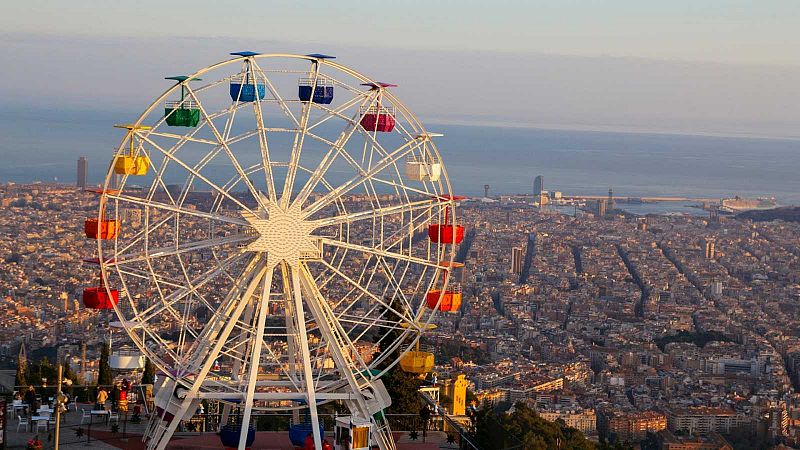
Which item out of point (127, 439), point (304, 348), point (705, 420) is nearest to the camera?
point (304, 348)

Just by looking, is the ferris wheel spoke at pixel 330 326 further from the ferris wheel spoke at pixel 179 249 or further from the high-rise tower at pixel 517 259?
the high-rise tower at pixel 517 259

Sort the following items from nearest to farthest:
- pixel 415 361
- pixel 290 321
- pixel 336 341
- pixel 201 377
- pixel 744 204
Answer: pixel 201 377 → pixel 336 341 → pixel 290 321 → pixel 415 361 → pixel 744 204

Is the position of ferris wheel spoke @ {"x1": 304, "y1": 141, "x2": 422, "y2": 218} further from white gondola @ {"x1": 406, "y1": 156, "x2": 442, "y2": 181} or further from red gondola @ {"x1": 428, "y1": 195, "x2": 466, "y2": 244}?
red gondola @ {"x1": 428, "y1": 195, "x2": 466, "y2": 244}

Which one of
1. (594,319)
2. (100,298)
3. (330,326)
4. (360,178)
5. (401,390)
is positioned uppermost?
(360,178)

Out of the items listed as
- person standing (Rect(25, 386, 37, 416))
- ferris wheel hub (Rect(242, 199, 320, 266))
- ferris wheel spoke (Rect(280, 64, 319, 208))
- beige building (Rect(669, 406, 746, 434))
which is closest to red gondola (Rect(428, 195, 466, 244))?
ferris wheel hub (Rect(242, 199, 320, 266))

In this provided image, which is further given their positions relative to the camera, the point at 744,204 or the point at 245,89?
the point at 744,204

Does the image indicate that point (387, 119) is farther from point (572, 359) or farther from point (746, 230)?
Result: point (746, 230)

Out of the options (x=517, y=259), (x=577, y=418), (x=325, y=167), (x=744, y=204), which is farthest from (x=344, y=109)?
(x=744, y=204)

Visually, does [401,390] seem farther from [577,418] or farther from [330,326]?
[577,418]
